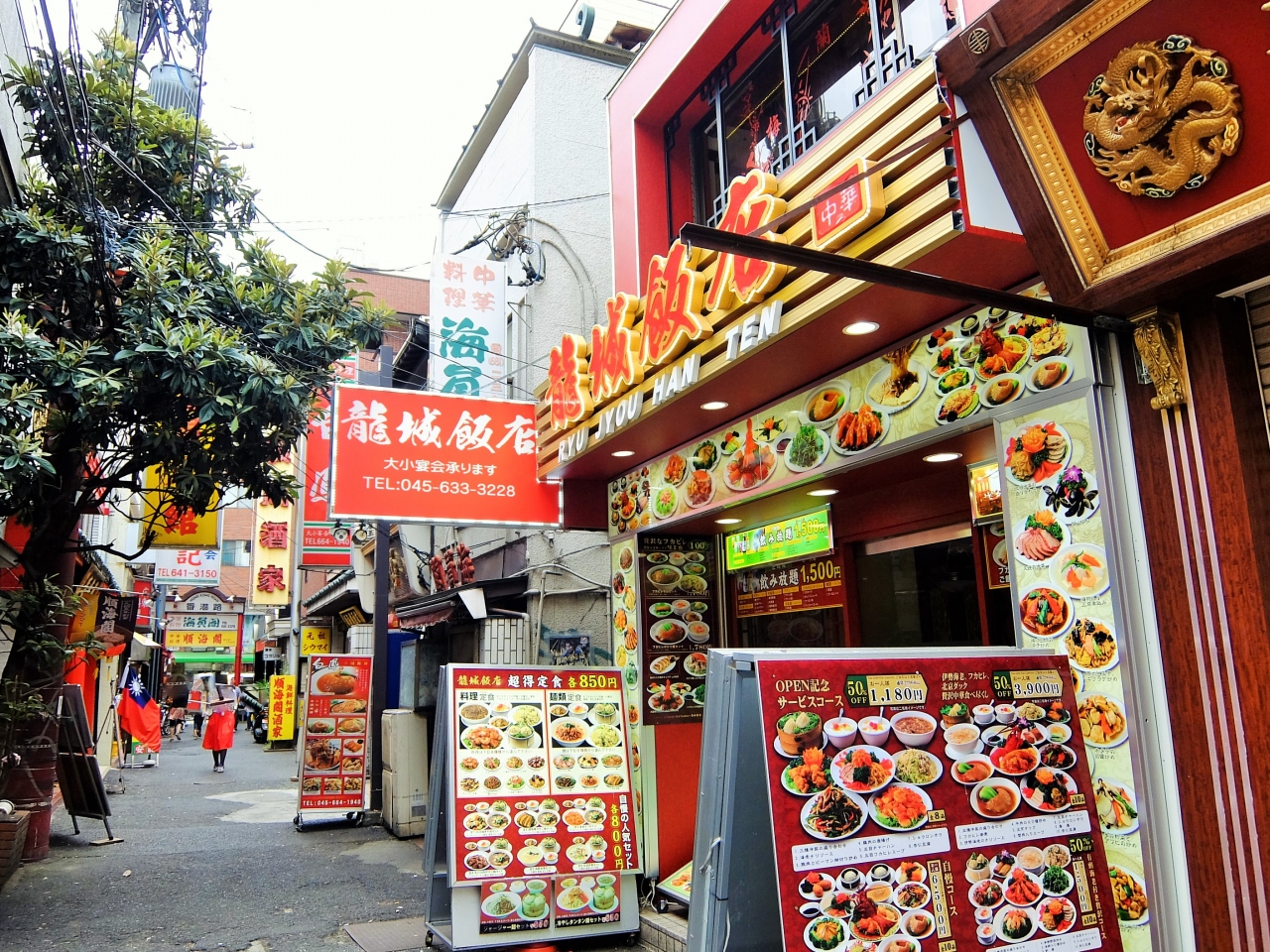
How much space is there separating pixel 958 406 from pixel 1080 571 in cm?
121

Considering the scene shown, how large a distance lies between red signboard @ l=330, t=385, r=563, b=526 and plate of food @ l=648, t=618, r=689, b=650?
151 centimetres

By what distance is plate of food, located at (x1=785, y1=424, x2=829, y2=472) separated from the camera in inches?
250

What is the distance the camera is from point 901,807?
3609 millimetres

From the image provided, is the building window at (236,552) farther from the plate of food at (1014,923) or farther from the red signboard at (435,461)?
the plate of food at (1014,923)

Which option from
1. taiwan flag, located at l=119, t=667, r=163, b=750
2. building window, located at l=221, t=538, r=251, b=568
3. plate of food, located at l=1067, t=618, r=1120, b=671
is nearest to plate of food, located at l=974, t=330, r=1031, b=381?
plate of food, located at l=1067, t=618, r=1120, b=671

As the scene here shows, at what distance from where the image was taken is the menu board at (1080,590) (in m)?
4.11

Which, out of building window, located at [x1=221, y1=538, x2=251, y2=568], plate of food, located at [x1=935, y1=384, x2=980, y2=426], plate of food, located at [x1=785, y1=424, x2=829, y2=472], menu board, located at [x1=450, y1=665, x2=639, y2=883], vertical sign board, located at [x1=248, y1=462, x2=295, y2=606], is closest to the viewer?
plate of food, located at [x1=935, y1=384, x2=980, y2=426]

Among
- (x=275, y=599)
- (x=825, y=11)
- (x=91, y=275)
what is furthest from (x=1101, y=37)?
(x=275, y=599)

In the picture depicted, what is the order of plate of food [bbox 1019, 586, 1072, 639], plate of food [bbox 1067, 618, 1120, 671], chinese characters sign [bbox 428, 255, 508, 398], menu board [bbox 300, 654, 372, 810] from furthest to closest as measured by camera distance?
menu board [bbox 300, 654, 372, 810] < chinese characters sign [bbox 428, 255, 508, 398] < plate of food [bbox 1019, 586, 1072, 639] < plate of food [bbox 1067, 618, 1120, 671]

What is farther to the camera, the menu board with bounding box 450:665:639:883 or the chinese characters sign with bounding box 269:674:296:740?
the chinese characters sign with bounding box 269:674:296:740

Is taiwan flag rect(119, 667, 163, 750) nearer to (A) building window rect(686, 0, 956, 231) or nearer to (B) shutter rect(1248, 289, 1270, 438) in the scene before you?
(A) building window rect(686, 0, 956, 231)

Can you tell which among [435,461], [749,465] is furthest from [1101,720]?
[435,461]

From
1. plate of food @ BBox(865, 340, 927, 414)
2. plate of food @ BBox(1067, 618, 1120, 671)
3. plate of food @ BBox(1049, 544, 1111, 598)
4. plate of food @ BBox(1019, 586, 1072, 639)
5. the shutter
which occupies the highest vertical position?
plate of food @ BBox(865, 340, 927, 414)

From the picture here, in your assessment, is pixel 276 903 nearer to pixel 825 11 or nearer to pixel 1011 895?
pixel 1011 895
